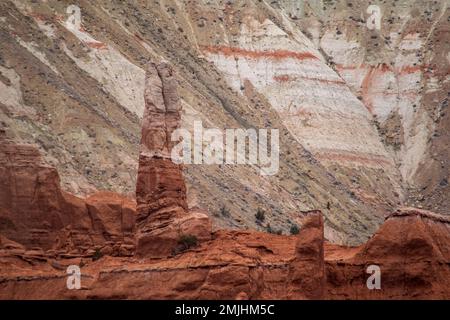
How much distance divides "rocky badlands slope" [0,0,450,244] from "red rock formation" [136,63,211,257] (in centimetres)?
2984

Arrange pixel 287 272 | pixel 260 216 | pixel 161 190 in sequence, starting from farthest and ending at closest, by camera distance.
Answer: pixel 260 216, pixel 161 190, pixel 287 272

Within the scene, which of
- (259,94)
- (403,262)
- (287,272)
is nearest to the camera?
(287,272)

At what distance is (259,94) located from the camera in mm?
121188

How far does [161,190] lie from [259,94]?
66.1 meters

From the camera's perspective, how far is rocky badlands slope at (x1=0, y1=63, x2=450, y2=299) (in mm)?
50531

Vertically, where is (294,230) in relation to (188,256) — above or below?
above

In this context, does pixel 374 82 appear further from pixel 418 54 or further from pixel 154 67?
pixel 154 67

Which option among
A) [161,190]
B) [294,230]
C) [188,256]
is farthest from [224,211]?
[188,256]

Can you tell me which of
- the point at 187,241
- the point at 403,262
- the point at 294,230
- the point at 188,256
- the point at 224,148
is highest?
the point at 224,148

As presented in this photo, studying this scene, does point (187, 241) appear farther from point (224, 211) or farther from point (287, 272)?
point (224, 211)

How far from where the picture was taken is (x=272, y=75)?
404ft

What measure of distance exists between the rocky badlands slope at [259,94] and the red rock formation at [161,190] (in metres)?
29.8

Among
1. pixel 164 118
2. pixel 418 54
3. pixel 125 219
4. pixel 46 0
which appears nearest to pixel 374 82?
pixel 418 54

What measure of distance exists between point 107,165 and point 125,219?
88.3ft
